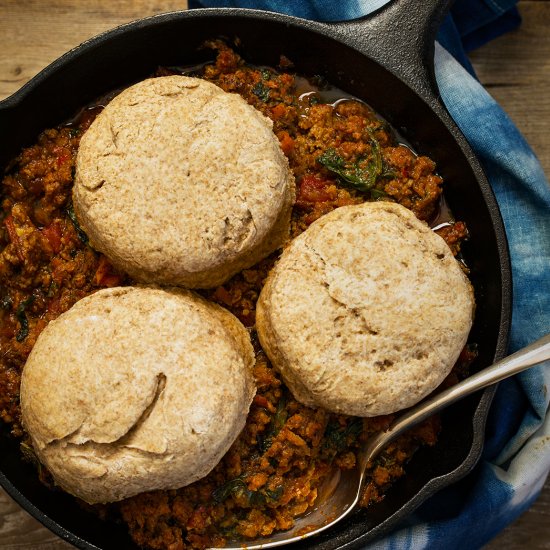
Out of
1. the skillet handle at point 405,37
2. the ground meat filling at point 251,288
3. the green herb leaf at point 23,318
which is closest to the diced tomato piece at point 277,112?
the ground meat filling at point 251,288

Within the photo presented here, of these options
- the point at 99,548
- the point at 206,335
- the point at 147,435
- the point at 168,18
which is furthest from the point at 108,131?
the point at 99,548

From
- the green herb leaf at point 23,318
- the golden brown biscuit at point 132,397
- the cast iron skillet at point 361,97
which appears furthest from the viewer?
the green herb leaf at point 23,318

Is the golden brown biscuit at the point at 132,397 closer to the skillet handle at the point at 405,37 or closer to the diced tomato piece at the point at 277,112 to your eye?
the diced tomato piece at the point at 277,112

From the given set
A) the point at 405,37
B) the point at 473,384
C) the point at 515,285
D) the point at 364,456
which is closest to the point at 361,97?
the point at 405,37

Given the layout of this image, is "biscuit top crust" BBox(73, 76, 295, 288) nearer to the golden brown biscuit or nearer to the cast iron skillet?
the golden brown biscuit

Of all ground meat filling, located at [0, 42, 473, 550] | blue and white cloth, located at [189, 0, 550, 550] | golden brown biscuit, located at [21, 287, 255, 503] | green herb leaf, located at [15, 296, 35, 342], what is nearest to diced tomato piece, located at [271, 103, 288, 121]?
ground meat filling, located at [0, 42, 473, 550]

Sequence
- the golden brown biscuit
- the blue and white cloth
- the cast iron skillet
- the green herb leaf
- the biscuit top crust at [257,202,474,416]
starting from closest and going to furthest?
the golden brown biscuit
the biscuit top crust at [257,202,474,416]
the cast iron skillet
the green herb leaf
the blue and white cloth
